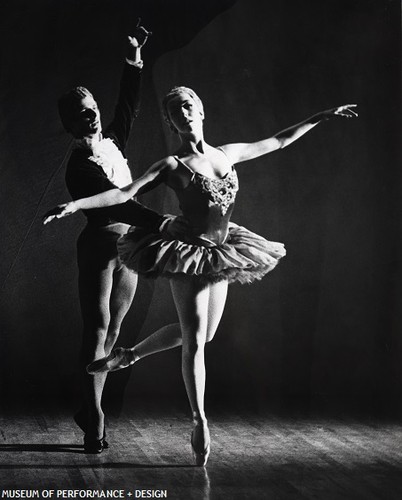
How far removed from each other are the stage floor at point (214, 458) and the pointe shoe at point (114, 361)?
1.20 feet

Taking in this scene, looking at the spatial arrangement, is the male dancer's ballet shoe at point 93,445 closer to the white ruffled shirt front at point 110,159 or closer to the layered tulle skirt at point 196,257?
the layered tulle skirt at point 196,257

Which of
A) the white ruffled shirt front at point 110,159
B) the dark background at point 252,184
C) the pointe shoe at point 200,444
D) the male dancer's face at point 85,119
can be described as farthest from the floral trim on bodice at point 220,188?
the dark background at point 252,184

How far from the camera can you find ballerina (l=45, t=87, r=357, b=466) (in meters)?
3.42

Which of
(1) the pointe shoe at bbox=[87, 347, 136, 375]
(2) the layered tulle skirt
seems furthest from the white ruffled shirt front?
(1) the pointe shoe at bbox=[87, 347, 136, 375]

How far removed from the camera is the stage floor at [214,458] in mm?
3129

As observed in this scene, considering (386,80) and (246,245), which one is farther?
(386,80)

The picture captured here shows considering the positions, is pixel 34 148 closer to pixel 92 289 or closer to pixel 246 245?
pixel 92 289

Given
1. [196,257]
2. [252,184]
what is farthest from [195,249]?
[252,184]

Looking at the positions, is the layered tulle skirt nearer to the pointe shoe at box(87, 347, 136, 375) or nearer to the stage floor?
the pointe shoe at box(87, 347, 136, 375)

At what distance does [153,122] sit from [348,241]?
1360 mm

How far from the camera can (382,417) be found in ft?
15.1

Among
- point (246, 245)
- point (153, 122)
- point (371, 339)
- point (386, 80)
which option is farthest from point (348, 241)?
point (246, 245)

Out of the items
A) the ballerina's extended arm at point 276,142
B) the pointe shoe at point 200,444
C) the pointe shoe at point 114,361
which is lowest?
the pointe shoe at point 200,444

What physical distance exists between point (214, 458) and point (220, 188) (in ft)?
3.73
